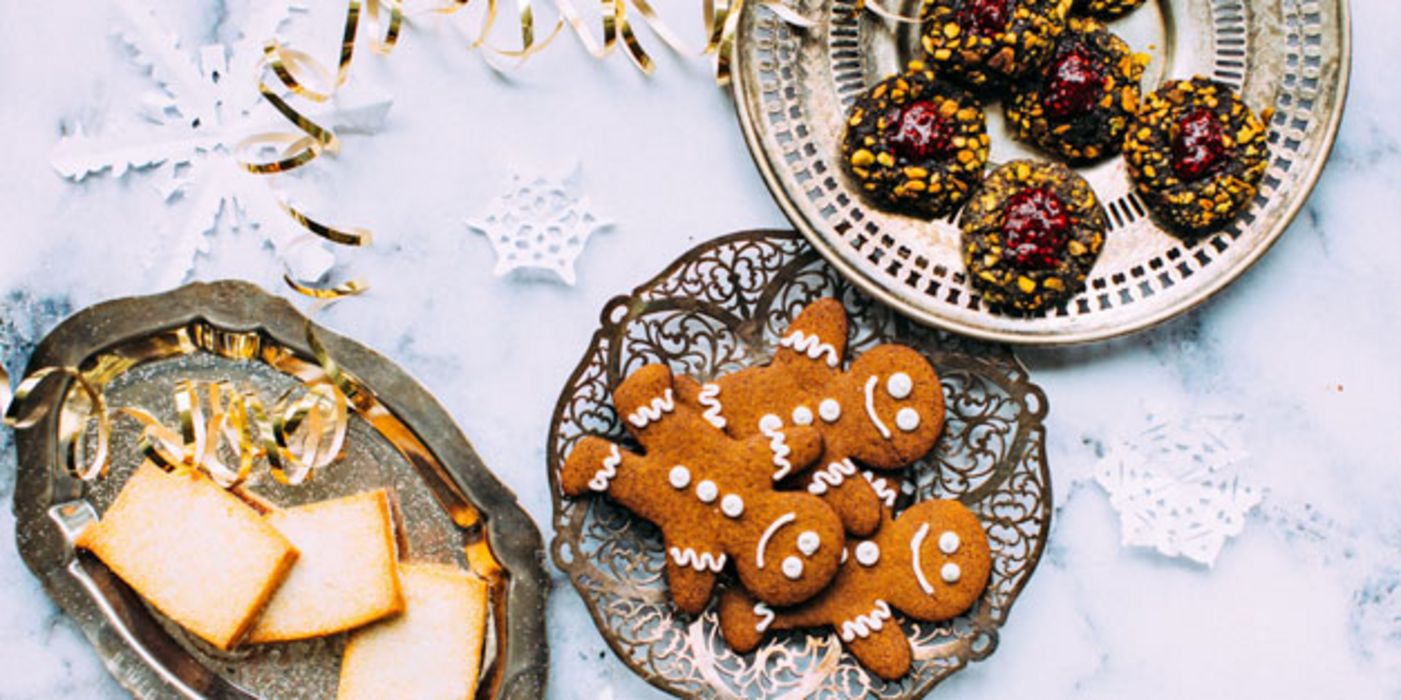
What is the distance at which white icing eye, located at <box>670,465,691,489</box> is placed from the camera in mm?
2018

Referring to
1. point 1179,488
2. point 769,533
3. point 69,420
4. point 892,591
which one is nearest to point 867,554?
point 892,591

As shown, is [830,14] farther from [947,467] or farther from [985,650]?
[985,650]

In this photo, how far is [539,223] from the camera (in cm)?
222

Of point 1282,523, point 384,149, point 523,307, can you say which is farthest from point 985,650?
point 384,149

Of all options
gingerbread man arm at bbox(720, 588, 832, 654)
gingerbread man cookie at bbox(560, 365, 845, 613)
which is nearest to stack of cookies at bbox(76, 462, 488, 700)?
gingerbread man cookie at bbox(560, 365, 845, 613)

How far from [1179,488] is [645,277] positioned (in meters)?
1.01

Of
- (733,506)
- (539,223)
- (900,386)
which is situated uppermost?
(539,223)

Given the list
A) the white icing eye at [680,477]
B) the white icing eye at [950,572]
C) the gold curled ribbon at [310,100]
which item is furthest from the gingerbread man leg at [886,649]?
the gold curled ribbon at [310,100]

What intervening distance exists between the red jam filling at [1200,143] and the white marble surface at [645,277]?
0.99ft

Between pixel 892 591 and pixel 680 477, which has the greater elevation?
pixel 680 477

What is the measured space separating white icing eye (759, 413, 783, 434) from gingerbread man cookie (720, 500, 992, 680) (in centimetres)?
24

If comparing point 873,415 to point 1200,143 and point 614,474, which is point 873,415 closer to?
point 614,474

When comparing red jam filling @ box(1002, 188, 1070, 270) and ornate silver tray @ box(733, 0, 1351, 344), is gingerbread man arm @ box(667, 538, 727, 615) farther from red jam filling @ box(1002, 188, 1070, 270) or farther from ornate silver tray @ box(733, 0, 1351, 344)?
red jam filling @ box(1002, 188, 1070, 270)

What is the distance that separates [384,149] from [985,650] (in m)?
1.36
